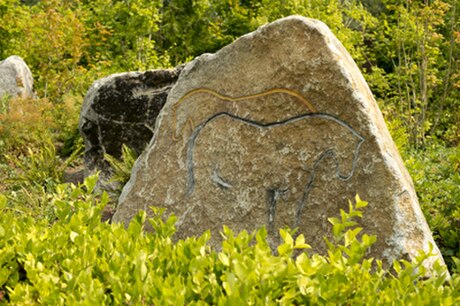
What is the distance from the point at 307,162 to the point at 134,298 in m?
1.75

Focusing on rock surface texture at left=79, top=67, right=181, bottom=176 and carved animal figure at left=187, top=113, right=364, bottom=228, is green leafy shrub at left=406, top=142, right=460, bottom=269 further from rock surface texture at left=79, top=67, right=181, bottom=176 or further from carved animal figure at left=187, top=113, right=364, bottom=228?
rock surface texture at left=79, top=67, right=181, bottom=176

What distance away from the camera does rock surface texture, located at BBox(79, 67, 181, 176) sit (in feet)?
20.0

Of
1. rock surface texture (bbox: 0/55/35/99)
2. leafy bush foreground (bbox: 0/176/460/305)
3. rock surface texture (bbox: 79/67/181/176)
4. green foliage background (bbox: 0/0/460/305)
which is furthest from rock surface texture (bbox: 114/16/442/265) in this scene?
rock surface texture (bbox: 0/55/35/99)

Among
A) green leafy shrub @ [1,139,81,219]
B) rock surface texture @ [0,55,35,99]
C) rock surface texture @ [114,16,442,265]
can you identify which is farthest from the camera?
rock surface texture @ [0,55,35,99]

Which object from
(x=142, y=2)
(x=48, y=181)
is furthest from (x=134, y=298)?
(x=142, y=2)

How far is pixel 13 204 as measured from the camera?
5.96 meters

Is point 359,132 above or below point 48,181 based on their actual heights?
above

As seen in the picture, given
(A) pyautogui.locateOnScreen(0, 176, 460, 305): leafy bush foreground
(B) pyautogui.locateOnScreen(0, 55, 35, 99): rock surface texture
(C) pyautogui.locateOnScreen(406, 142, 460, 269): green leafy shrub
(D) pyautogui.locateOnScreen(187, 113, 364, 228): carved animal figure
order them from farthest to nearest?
(B) pyautogui.locateOnScreen(0, 55, 35, 99): rock surface texture → (C) pyautogui.locateOnScreen(406, 142, 460, 269): green leafy shrub → (D) pyautogui.locateOnScreen(187, 113, 364, 228): carved animal figure → (A) pyautogui.locateOnScreen(0, 176, 460, 305): leafy bush foreground

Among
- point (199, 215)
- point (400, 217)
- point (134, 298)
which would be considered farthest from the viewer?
point (199, 215)

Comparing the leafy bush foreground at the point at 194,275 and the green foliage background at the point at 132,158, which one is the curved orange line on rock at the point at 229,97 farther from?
the leafy bush foreground at the point at 194,275

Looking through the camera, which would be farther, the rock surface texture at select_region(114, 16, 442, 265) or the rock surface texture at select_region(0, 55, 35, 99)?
the rock surface texture at select_region(0, 55, 35, 99)

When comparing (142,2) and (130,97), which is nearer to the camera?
(130,97)

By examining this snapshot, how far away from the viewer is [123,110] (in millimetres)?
6211

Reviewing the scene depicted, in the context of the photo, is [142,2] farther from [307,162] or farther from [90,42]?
[307,162]
